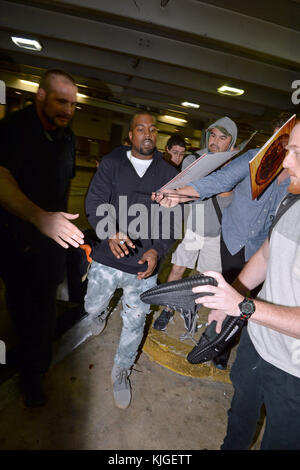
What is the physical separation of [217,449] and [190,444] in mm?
234

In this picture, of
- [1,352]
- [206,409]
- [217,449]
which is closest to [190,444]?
[217,449]

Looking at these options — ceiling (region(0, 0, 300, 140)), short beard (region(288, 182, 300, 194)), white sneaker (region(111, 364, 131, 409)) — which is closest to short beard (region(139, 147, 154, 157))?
short beard (region(288, 182, 300, 194))

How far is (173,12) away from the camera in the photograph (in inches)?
178

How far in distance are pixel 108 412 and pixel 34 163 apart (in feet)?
7.19

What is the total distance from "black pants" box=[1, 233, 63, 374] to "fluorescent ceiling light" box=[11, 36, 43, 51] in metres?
7.85

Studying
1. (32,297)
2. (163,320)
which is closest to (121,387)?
(163,320)

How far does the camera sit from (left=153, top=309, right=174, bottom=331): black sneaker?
308 cm

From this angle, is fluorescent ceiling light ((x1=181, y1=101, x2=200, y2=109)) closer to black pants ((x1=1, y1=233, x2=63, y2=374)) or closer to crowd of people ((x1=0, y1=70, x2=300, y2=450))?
crowd of people ((x1=0, y1=70, x2=300, y2=450))

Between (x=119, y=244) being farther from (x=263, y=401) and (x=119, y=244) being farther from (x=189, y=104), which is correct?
(x=189, y=104)

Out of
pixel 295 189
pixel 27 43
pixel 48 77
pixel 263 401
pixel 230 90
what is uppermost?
pixel 27 43

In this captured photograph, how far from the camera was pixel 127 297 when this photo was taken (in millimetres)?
2135

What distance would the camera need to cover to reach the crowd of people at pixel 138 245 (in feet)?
3.81

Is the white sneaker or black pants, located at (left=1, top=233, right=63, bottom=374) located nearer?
black pants, located at (left=1, top=233, right=63, bottom=374)
